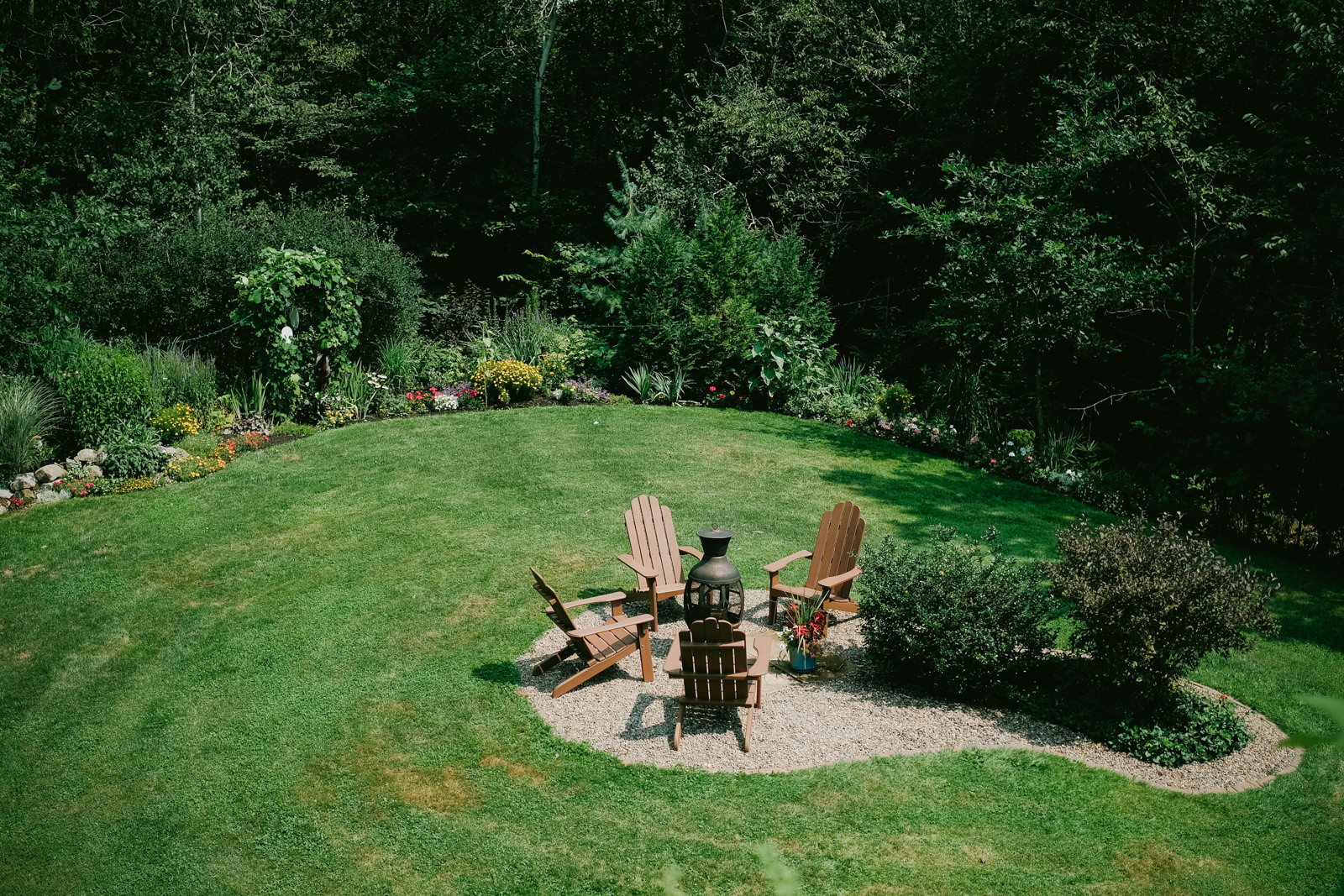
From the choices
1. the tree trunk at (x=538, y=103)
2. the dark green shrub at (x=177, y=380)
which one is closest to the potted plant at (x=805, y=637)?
the dark green shrub at (x=177, y=380)

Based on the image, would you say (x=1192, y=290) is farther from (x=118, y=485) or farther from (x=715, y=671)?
(x=118, y=485)

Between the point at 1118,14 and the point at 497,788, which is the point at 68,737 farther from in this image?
the point at 1118,14

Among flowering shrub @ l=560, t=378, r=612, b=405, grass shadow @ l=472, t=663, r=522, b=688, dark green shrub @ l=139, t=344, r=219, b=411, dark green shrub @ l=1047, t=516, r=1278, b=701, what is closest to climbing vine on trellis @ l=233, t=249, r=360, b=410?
dark green shrub @ l=139, t=344, r=219, b=411

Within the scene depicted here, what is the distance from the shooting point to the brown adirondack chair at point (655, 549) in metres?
7.18

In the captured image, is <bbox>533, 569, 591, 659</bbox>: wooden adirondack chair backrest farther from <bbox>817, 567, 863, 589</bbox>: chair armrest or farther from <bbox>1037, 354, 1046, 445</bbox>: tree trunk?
<bbox>1037, 354, 1046, 445</bbox>: tree trunk

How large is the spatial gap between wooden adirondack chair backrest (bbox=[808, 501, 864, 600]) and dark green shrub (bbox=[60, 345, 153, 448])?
7.62m

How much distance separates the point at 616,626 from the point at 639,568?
0.78 metres

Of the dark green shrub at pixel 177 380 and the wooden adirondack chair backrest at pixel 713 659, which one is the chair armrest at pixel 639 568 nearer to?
the wooden adirondack chair backrest at pixel 713 659

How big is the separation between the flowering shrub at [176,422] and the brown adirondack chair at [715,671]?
23.9ft

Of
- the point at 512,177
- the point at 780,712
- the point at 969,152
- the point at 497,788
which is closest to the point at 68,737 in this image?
the point at 497,788

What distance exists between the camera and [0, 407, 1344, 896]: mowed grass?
174 inches

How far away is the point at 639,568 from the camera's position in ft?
23.3

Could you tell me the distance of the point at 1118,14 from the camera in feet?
41.3

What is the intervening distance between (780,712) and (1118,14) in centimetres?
1181
